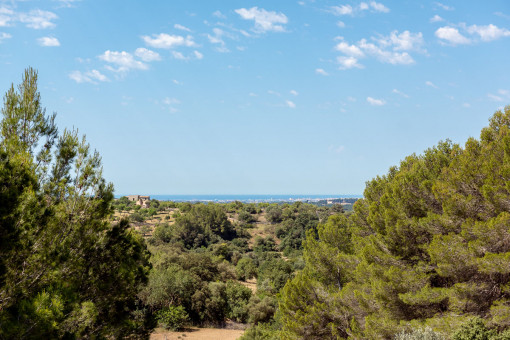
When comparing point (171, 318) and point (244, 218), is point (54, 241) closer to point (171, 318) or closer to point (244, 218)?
point (171, 318)

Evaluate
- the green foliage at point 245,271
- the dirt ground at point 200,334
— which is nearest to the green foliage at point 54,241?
the dirt ground at point 200,334

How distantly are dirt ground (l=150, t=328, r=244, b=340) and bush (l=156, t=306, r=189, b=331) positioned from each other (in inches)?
22.5

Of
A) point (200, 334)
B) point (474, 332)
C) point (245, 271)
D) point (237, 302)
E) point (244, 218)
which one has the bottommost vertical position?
point (245, 271)

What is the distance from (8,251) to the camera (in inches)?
210

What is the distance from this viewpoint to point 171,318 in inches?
928

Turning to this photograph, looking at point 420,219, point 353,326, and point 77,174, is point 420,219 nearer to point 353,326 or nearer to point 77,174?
point 353,326

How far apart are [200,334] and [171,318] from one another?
2339 mm

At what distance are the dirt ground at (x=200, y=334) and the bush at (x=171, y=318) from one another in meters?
0.57

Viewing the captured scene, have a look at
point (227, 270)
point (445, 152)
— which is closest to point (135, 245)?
point (445, 152)

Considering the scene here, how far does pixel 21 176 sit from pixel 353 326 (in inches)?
441

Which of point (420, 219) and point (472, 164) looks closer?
point (472, 164)

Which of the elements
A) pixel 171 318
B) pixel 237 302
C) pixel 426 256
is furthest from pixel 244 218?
pixel 426 256

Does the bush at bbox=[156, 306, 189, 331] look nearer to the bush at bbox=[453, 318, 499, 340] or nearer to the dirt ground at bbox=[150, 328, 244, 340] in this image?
the dirt ground at bbox=[150, 328, 244, 340]

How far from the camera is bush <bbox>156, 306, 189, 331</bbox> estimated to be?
2347 centimetres
